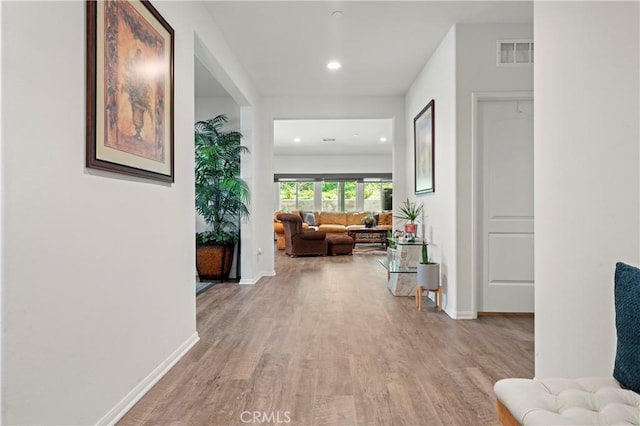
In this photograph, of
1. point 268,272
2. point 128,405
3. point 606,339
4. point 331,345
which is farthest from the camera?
point 268,272

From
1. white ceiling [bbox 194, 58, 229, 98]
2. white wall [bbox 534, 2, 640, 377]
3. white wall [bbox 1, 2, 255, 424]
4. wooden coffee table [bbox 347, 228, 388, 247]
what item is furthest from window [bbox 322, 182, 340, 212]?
white wall [bbox 534, 2, 640, 377]

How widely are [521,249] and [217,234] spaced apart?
11.5 ft

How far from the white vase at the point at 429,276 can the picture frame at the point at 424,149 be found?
88 cm

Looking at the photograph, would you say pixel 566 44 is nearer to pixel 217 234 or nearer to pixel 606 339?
pixel 606 339

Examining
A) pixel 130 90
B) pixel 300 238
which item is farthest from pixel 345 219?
pixel 130 90

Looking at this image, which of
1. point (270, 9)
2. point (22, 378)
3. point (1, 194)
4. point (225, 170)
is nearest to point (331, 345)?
point (22, 378)

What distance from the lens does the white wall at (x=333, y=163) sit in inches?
446

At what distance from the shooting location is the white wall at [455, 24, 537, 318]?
11.2 feet

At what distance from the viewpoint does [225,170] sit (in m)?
4.98

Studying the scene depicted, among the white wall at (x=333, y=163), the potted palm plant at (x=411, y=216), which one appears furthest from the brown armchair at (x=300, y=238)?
the white wall at (x=333, y=163)

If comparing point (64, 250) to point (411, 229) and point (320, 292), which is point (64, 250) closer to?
point (320, 292)

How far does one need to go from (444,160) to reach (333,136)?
5.36 m

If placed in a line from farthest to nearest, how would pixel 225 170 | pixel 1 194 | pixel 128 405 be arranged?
1. pixel 225 170
2. pixel 128 405
3. pixel 1 194

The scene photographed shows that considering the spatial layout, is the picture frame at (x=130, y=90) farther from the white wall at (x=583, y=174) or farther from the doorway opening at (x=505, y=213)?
the doorway opening at (x=505, y=213)
